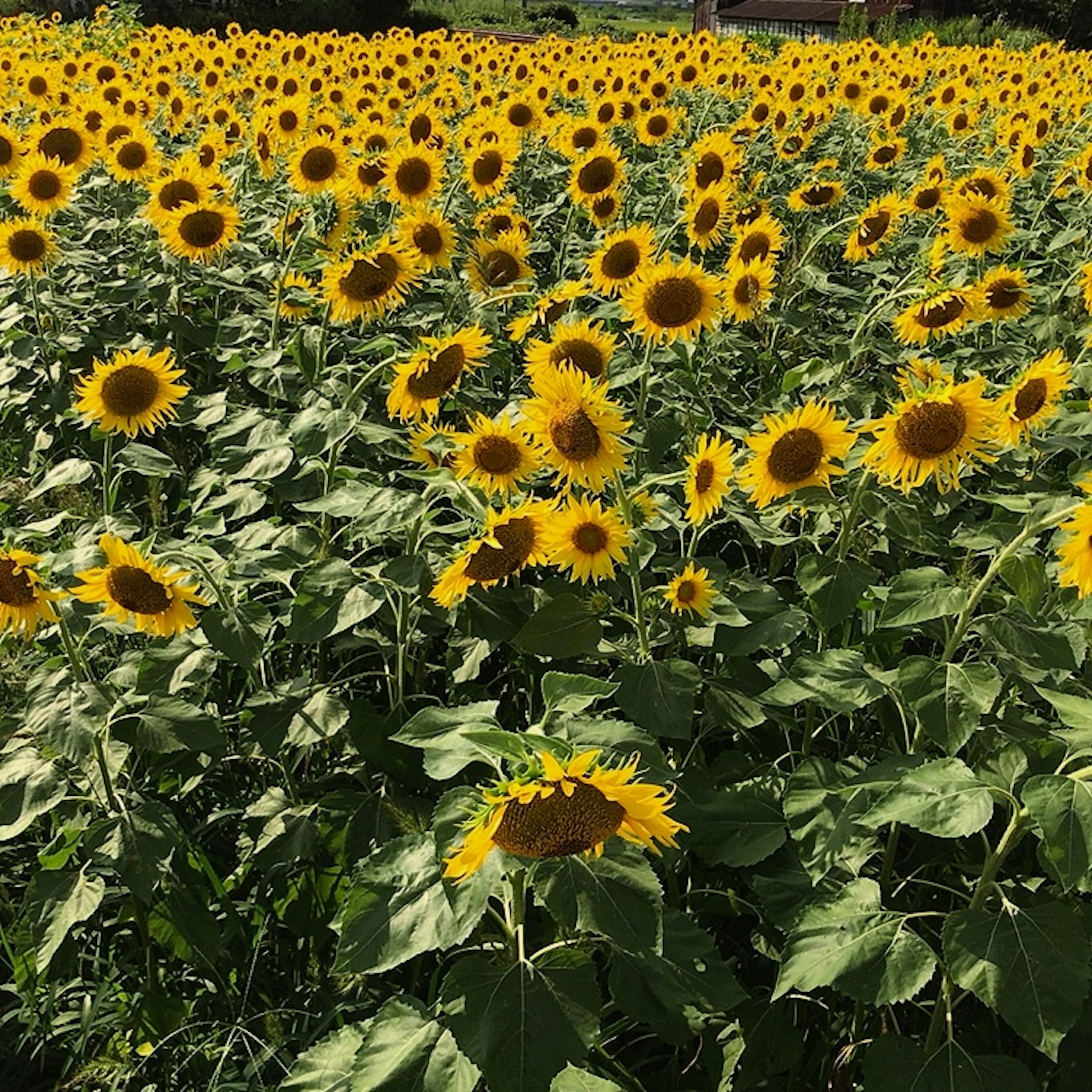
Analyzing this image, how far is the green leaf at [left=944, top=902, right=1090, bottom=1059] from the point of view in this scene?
158 centimetres

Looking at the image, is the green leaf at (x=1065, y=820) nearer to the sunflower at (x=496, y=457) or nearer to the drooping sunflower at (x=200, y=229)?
the sunflower at (x=496, y=457)

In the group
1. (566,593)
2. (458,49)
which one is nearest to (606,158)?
(566,593)

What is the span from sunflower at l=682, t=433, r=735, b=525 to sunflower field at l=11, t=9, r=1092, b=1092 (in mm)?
16

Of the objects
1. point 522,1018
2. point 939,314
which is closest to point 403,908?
point 522,1018

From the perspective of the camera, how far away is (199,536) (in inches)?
108

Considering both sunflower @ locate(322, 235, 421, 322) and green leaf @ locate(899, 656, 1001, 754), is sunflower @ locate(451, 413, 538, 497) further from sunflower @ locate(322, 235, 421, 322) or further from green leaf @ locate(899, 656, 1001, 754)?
sunflower @ locate(322, 235, 421, 322)

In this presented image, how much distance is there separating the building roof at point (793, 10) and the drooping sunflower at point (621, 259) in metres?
39.2

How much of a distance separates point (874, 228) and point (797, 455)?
238 cm


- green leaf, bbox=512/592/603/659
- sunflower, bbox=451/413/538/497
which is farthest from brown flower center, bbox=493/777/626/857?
sunflower, bbox=451/413/538/497

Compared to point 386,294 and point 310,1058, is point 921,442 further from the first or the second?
point 386,294

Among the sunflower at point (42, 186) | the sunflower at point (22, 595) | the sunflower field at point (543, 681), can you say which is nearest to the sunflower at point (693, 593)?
the sunflower field at point (543, 681)

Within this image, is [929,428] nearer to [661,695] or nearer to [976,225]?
[661,695]

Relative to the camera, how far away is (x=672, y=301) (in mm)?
3121

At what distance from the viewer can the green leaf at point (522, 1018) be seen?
1.52m
